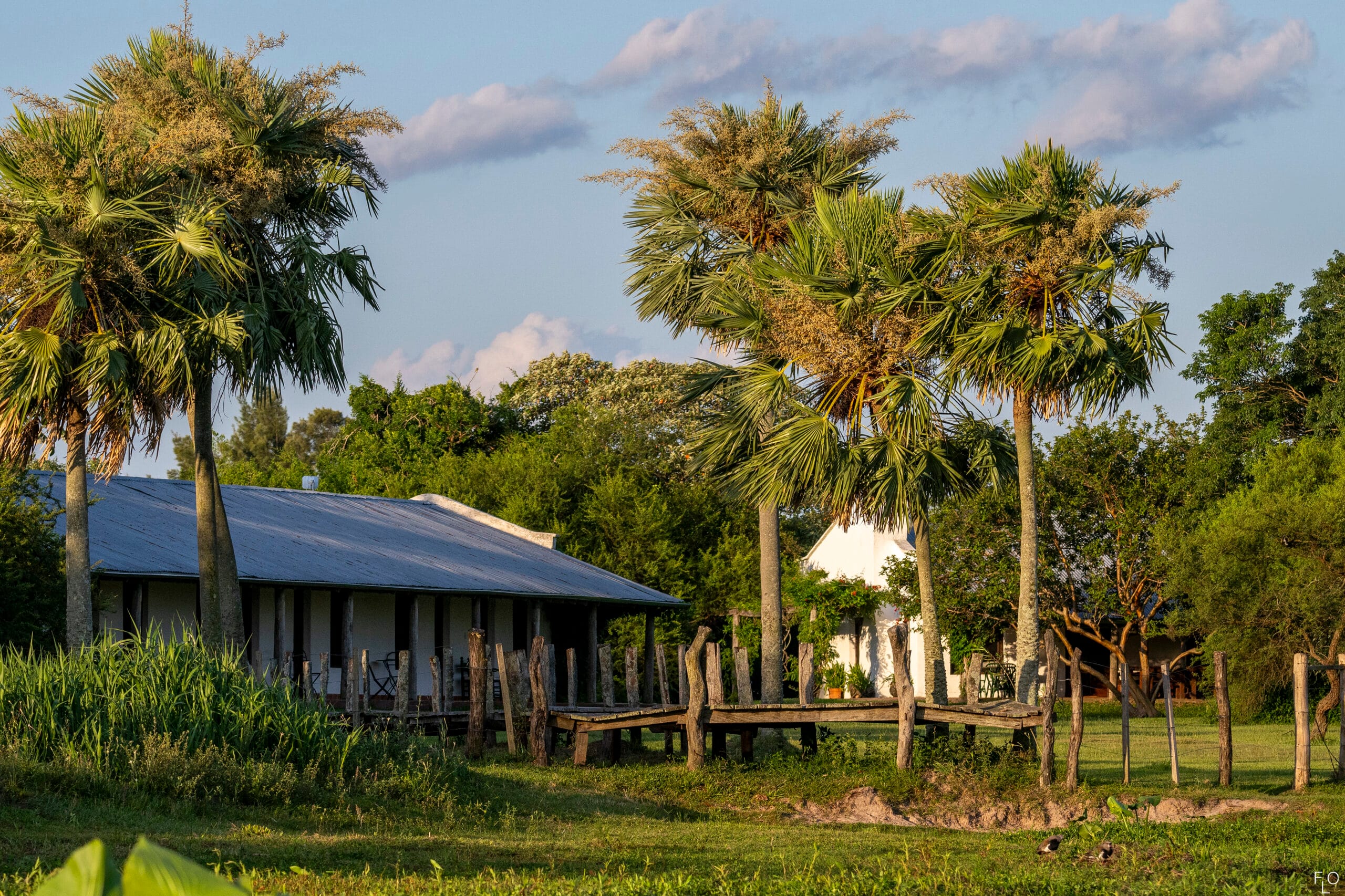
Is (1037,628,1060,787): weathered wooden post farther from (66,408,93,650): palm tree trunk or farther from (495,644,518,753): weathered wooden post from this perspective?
(66,408,93,650): palm tree trunk

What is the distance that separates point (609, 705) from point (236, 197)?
9339mm

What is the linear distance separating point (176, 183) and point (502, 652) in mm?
7538

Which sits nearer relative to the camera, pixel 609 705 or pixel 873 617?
pixel 609 705

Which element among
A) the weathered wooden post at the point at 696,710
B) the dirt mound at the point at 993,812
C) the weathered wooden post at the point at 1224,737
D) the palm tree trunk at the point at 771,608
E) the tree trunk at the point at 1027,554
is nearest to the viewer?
the dirt mound at the point at 993,812

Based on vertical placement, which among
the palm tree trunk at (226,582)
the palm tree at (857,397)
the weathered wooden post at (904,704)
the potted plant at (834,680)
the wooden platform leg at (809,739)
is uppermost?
the palm tree at (857,397)

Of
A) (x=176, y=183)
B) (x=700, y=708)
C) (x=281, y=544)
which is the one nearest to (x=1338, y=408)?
(x=700, y=708)

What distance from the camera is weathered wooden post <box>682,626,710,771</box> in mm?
16406

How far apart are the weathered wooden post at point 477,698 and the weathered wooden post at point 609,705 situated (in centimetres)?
167

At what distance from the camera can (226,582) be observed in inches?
698

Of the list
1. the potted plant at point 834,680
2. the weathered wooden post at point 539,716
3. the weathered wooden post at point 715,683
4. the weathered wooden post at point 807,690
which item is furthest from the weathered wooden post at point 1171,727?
the potted plant at point 834,680

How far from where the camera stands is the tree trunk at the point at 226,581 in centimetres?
1733

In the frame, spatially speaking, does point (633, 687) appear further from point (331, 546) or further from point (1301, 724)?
point (1301, 724)

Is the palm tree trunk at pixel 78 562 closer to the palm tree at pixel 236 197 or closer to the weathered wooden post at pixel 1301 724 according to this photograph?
the palm tree at pixel 236 197

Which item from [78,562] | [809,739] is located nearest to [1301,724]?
[809,739]
